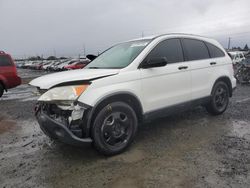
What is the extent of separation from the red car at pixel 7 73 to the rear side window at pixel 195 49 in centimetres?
846

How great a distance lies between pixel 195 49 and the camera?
5.44 metres

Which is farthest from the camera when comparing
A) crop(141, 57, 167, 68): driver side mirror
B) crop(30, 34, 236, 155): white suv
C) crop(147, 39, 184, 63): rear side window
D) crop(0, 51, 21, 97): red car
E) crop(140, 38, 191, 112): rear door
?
crop(0, 51, 21, 97): red car

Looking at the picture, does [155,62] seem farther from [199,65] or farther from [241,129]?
[241,129]

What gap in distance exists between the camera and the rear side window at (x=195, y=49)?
524 cm

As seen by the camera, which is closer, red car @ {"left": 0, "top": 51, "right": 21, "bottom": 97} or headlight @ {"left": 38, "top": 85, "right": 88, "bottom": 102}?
headlight @ {"left": 38, "top": 85, "right": 88, "bottom": 102}

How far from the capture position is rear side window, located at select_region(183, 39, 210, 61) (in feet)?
17.2

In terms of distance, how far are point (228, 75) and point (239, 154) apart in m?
2.72

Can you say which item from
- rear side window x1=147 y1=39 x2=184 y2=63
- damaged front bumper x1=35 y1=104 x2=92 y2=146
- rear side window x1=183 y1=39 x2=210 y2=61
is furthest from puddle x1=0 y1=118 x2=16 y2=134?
rear side window x1=183 y1=39 x2=210 y2=61

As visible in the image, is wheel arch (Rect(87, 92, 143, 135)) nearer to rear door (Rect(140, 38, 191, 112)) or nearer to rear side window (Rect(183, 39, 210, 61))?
rear door (Rect(140, 38, 191, 112))

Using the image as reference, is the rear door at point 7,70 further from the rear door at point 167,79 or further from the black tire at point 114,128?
the black tire at point 114,128

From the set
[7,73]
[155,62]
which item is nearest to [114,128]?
[155,62]

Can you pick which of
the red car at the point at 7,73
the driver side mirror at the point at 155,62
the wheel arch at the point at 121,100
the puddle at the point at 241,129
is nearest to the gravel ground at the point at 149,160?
the puddle at the point at 241,129

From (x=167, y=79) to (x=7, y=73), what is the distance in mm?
8633

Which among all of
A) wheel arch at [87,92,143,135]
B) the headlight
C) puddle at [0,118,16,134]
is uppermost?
the headlight
